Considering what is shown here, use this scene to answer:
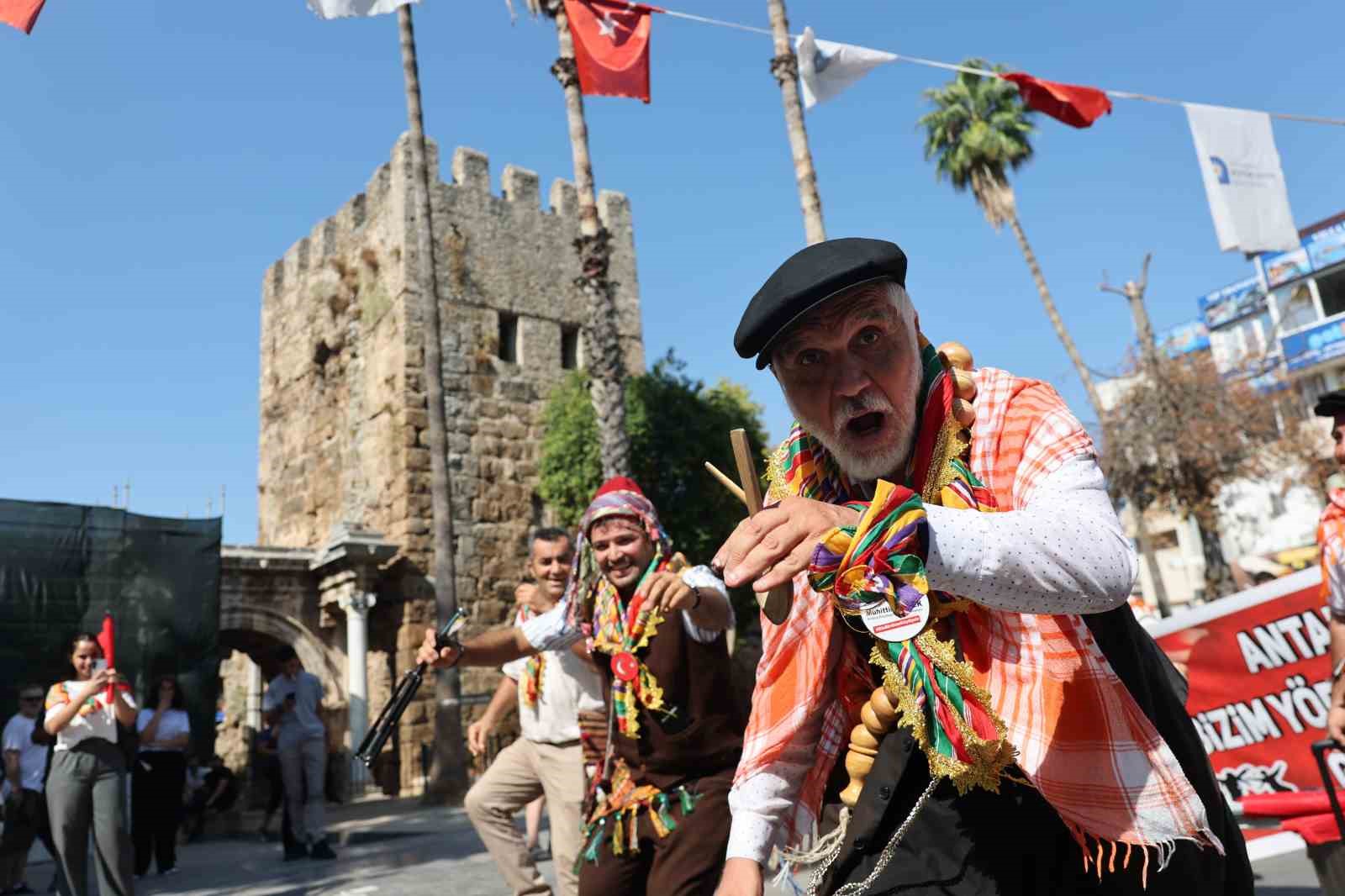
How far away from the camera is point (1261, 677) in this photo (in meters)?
5.66

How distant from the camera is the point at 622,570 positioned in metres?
4.12

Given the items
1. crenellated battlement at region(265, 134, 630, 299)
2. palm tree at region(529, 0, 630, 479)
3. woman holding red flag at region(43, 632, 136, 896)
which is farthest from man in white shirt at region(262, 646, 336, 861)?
crenellated battlement at region(265, 134, 630, 299)

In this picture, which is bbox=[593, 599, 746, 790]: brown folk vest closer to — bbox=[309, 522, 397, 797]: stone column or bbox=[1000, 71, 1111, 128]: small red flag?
bbox=[1000, 71, 1111, 128]: small red flag

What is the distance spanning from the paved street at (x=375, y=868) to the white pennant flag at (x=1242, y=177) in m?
6.55

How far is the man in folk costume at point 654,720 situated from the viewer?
3514mm

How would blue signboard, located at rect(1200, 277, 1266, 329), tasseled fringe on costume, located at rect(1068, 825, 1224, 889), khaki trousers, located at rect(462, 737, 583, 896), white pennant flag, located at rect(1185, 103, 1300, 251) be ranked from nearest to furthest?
1. tasseled fringe on costume, located at rect(1068, 825, 1224, 889)
2. khaki trousers, located at rect(462, 737, 583, 896)
3. white pennant flag, located at rect(1185, 103, 1300, 251)
4. blue signboard, located at rect(1200, 277, 1266, 329)

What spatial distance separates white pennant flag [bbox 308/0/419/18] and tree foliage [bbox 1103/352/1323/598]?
698 inches

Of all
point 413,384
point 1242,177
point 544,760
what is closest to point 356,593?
point 413,384

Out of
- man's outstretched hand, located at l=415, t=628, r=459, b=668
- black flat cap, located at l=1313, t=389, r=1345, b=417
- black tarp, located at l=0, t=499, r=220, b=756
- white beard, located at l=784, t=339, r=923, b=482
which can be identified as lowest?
man's outstretched hand, located at l=415, t=628, r=459, b=668

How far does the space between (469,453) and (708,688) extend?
16190 millimetres

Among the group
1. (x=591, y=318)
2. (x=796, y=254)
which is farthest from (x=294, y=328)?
(x=796, y=254)

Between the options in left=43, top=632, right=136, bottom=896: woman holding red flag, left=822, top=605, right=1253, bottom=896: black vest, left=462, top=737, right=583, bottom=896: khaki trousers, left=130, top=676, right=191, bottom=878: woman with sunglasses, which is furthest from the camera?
left=130, top=676, right=191, bottom=878: woman with sunglasses

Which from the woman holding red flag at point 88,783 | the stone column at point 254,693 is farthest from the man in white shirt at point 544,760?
the stone column at point 254,693

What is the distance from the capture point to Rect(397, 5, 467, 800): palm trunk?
49.8ft
